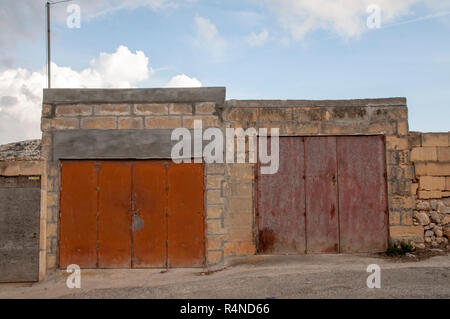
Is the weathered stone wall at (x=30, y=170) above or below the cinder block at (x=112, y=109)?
below

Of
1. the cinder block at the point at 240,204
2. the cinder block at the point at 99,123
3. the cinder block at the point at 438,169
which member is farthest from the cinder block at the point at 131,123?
the cinder block at the point at 438,169

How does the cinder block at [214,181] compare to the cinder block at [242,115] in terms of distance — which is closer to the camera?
the cinder block at [214,181]

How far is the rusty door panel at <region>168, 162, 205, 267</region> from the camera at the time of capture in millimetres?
7730

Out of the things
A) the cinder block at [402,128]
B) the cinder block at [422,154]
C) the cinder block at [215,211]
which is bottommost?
the cinder block at [215,211]

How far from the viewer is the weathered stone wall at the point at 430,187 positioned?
7992 millimetres

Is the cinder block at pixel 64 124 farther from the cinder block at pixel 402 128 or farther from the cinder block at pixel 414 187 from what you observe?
the cinder block at pixel 414 187

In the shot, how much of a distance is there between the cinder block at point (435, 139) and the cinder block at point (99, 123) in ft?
19.4

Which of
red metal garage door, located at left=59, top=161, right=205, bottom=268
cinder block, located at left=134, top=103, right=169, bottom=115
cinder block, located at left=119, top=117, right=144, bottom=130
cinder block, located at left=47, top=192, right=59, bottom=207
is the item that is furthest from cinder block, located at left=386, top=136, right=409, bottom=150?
cinder block, located at left=47, top=192, right=59, bottom=207

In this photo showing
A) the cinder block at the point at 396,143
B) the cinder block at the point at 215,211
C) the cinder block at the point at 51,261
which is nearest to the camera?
the cinder block at the point at 51,261

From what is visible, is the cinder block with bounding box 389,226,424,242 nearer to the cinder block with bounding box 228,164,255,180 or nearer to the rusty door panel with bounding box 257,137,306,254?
the rusty door panel with bounding box 257,137,306,254

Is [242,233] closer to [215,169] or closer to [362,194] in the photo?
[215,169]

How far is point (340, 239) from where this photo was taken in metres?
7.84

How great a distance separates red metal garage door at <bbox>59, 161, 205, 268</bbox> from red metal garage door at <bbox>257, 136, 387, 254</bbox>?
4.33ft
